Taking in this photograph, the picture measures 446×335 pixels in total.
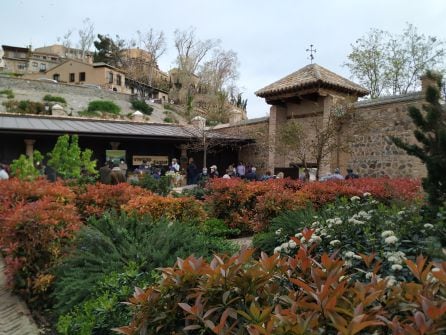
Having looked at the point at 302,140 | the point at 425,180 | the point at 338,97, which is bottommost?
the point at 425,180

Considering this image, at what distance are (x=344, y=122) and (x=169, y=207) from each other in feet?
39.3

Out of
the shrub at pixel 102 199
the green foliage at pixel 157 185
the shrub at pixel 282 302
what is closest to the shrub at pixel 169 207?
the shrub at pixel 102 199

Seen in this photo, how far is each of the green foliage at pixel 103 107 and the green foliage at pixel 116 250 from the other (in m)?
37.6

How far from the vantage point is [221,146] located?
24156 millimetres

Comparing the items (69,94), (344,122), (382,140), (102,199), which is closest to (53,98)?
(69,94)

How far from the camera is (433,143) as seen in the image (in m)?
4.48

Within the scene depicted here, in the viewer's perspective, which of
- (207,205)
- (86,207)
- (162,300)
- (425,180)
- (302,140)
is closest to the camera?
(162,300)

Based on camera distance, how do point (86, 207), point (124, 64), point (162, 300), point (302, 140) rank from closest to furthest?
point (162, 300), point (86, 207), point (302, 140), point (124, 64)

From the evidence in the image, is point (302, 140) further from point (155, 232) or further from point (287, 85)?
point (155, 232)

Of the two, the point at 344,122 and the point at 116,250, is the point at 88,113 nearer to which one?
the point at 344,122

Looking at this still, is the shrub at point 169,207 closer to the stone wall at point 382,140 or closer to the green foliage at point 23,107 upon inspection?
the stone wall at point 382,140

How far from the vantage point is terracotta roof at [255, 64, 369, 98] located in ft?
58.5

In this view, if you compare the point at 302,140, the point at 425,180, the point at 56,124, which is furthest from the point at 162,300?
the point at 56,124

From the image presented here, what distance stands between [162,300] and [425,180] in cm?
362
